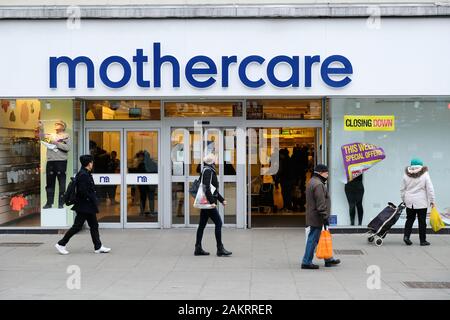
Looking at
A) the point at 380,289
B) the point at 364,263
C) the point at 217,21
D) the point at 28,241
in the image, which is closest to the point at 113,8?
the point at 217,21

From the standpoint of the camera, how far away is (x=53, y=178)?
14.3 m

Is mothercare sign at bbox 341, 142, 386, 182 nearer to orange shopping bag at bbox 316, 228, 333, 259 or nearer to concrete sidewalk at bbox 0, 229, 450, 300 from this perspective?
concrete sidewalk at bbox 0, 229, 450, 300

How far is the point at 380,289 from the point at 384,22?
6.66 meters

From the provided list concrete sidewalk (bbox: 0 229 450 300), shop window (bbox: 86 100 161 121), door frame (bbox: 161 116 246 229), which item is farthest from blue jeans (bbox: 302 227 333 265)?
shop window (bbox: 86 100 161 121)

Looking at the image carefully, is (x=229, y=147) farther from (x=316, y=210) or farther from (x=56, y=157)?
(x=316, y=210)

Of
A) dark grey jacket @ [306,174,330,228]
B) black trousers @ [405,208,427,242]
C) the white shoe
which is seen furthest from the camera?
black trousers @ [405,208,427,242]

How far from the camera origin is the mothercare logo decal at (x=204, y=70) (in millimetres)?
13445

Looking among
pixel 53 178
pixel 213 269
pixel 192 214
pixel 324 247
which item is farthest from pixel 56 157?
pixel 324 247

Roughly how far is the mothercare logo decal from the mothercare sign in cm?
145

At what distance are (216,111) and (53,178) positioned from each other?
3.94 m

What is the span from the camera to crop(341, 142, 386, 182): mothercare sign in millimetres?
14000

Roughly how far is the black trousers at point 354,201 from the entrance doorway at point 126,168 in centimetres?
431

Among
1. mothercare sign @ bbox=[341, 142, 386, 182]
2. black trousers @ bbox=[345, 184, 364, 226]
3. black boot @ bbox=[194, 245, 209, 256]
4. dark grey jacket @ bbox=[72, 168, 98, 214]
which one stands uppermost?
mothercare sign @ bbox=[341, 142, 386, 182]

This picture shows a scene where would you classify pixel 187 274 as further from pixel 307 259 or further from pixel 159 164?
pixel 159 164
